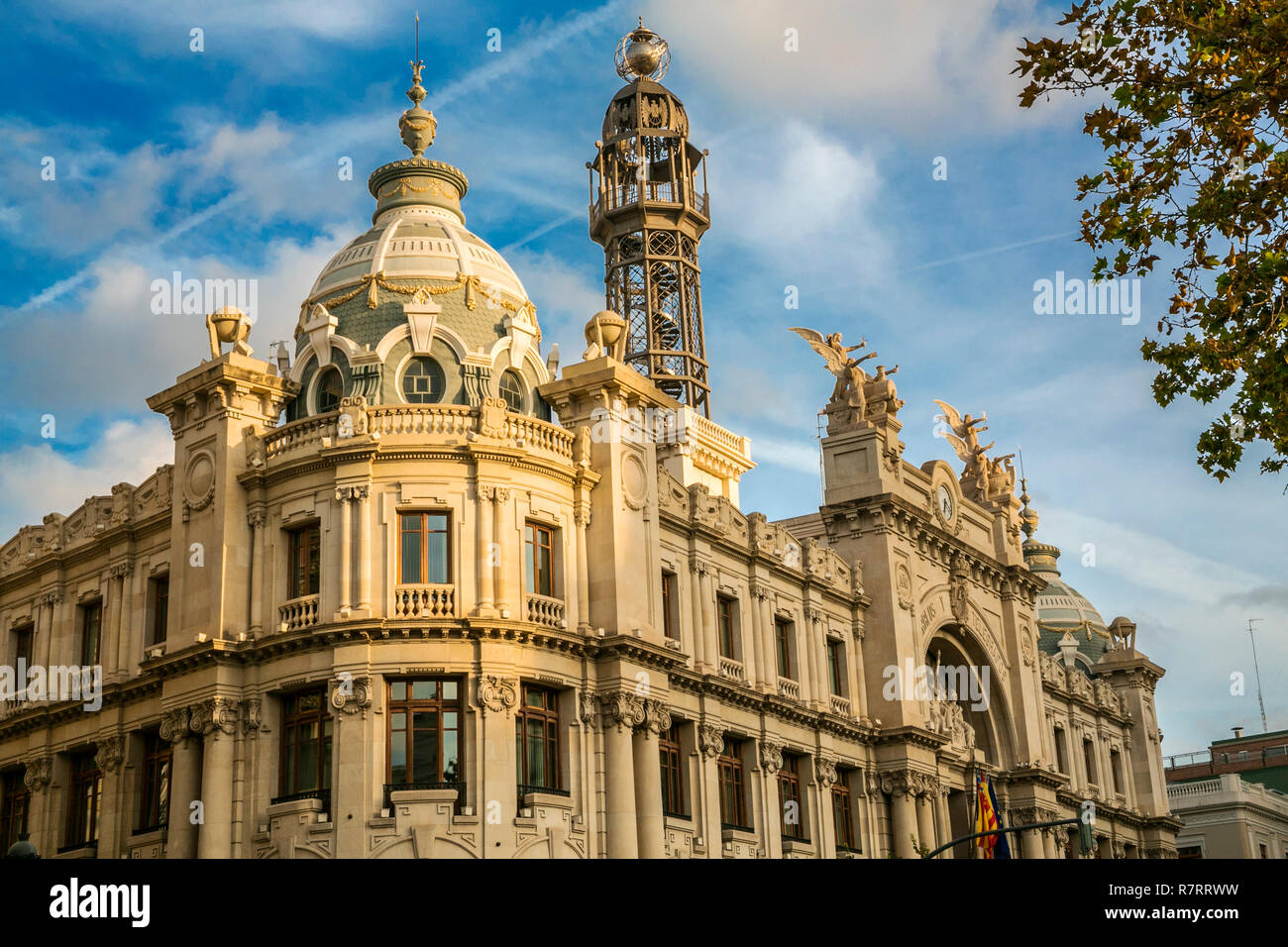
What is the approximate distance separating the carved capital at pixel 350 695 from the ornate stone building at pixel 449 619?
0.08 m

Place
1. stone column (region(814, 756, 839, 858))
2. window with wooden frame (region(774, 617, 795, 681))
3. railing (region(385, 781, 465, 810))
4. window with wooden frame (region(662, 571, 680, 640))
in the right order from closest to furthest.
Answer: railing (region(385, 781, 465, 810))
window with wooden frame (region(662, 571, 680, 640))
stone column (region(814, 756, 839, 858))
window with wooden frame (region(774, 617, 795, 681))

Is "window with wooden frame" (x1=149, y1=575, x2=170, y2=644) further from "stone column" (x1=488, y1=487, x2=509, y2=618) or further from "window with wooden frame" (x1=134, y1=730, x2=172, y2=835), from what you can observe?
"stone column" (x1=488, y1=487, x2=509, y2=618)

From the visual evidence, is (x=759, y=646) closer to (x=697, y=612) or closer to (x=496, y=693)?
(x=697, y=612)

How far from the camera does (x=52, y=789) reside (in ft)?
151

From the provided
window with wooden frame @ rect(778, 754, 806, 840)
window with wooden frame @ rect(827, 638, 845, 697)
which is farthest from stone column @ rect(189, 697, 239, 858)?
window with wooden frame @ rect(827, 638, 845, 697)

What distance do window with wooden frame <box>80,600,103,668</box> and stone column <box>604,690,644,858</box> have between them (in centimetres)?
1594

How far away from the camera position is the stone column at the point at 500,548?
40000 millimetres

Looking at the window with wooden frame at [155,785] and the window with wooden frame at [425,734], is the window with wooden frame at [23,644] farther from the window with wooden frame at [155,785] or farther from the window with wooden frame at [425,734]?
the window with wooden frame at [425,734]

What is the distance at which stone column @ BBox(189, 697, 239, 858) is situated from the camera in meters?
38.9

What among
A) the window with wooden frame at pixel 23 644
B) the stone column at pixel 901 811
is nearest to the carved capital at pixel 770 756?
the stone column at pixel 901 811

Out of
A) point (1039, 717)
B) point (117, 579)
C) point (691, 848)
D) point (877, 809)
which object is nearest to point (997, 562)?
point (1039, 717)

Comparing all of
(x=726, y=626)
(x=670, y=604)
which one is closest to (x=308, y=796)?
(x=670, y=604)

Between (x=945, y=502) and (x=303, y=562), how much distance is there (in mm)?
30112

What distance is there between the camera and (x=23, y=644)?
50.0 m
